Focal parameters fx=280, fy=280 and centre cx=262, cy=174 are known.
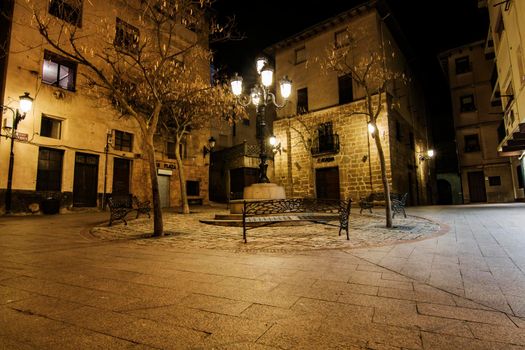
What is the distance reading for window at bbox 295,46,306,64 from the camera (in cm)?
2094

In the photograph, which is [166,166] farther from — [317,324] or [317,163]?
[317,324]

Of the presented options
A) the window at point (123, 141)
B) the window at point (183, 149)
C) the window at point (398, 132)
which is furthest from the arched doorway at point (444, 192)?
the window at point (123, 141)

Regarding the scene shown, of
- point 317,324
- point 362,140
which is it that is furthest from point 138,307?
point 362,140

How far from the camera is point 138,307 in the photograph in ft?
8.20

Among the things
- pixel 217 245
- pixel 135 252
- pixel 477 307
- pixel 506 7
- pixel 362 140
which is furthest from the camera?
pixel 362 140

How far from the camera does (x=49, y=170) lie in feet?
47.0

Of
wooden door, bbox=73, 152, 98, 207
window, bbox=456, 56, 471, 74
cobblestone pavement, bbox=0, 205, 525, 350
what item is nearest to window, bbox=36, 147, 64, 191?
wooden door, bbox=73, 152, 98, 207

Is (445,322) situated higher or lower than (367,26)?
lower

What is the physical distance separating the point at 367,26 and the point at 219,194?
17263mm

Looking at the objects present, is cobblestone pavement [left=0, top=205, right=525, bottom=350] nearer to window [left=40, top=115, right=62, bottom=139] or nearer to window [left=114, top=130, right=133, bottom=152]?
window [left=40, top=115, right=62, bottom=139]

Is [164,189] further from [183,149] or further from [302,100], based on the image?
[302,100]

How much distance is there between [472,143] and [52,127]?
3098cm

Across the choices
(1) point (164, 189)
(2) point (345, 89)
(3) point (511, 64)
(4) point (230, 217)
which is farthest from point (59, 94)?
(3) point (511, 64)

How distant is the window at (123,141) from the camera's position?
1736cm
